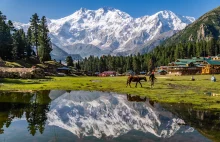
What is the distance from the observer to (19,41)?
13438cm

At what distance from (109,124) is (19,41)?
412ft


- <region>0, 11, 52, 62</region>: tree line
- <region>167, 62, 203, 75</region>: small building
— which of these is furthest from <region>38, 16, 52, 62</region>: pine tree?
<region>167, 62, 203, 75</region>: small building

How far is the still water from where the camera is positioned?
16.7 metres

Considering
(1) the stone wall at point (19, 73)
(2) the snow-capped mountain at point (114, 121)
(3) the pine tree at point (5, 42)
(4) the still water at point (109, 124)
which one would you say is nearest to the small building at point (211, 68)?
(1) the stone wall at point (19, 73)

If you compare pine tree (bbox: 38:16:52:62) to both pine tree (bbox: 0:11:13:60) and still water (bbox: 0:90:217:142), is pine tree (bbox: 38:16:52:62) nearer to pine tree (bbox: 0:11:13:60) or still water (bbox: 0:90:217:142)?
pine tree (bbox: 0:11:13:60)

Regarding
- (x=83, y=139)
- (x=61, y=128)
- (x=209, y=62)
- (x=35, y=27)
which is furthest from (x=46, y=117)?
(x=209, y=62)

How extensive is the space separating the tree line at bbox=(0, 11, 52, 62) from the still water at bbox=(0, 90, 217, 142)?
105 metres

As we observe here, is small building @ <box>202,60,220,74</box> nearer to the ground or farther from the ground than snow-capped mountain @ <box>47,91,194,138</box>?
farther from the ground

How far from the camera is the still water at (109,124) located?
1667 centimetres

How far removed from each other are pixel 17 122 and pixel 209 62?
160635mm

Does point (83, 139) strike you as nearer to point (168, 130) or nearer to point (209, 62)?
point (168, 130)

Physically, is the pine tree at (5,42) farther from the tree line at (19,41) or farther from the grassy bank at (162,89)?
the grassy bank at (162,89)

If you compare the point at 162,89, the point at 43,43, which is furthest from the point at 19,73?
the point at 43,43

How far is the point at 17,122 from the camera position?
20438 mm
